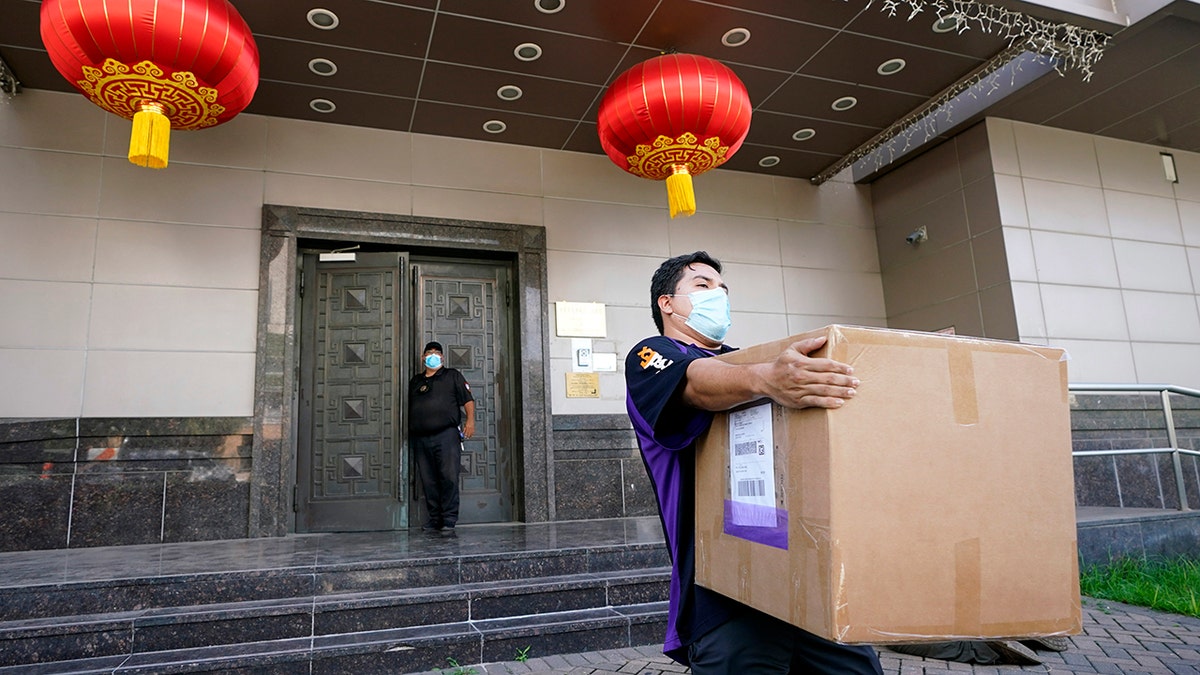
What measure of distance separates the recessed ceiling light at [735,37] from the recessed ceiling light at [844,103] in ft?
4.22

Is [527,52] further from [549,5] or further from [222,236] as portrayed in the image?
[222,236]

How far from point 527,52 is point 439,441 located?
3016 millimetres

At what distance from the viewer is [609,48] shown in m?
5.09

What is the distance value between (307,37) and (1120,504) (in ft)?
24.5

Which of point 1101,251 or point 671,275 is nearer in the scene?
point 671,275

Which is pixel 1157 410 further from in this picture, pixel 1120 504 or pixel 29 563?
pixel 29 563

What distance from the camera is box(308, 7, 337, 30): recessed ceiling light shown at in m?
4.57

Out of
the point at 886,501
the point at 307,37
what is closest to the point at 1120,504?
the point at 886,501

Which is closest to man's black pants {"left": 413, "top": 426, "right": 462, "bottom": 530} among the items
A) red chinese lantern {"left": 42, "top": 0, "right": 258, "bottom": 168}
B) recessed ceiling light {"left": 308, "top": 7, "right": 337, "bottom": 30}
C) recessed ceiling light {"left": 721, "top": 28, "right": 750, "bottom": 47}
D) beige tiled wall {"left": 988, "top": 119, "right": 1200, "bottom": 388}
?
red chinese lantern {"left": 42, "top": 0, "right": 258, "bottom": 168}

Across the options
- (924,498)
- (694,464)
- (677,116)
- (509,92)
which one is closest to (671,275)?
(694,464)

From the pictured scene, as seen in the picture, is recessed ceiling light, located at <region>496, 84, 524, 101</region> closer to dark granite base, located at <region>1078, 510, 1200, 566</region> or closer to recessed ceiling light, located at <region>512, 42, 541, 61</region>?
recessed ceiling light, located at <region>512, 42, 541, 61</region>

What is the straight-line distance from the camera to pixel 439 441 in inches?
220

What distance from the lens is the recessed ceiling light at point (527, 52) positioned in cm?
504

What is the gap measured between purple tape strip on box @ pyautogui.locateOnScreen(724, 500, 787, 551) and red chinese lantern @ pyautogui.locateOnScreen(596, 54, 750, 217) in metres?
3.26
